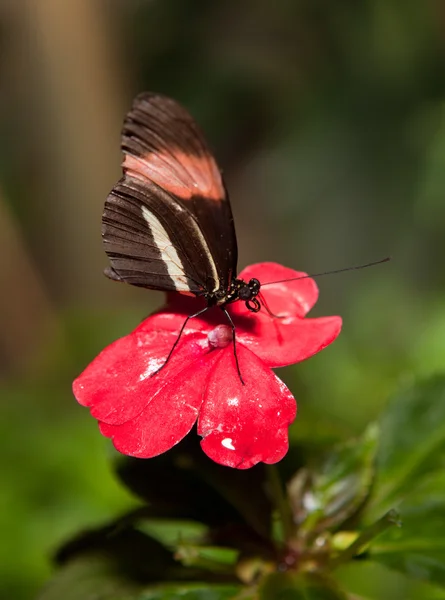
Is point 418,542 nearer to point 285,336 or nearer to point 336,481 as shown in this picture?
point 336,481

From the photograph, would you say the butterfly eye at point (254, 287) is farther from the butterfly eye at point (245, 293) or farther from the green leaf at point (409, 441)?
the green leaf at point (409, 441)

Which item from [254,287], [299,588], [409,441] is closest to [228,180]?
[409,441]

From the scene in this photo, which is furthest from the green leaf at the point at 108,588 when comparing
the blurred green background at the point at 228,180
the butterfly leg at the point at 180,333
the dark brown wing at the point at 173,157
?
the blurred green background at the point at 228,180

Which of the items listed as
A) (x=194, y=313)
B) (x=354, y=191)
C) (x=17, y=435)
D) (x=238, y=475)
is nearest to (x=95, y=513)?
(x=17, y=435)

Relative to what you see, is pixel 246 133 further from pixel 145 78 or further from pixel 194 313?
pixel 194 313

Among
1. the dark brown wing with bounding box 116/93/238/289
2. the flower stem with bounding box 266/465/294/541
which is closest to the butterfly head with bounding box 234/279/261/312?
the dark brown wing with bounding box 116/93/238/289

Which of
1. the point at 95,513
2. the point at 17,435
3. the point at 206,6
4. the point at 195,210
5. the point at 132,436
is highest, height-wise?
the point at 206,6
